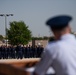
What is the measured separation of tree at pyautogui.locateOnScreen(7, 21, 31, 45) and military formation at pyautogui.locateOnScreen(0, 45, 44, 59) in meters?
26.0

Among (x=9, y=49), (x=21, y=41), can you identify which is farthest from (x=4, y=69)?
(x=21, y=41)

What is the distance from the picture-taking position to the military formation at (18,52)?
24453mm

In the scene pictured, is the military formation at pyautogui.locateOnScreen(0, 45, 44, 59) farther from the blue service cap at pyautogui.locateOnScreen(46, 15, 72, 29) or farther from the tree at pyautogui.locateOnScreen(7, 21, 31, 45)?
the tree at pyautogui.locateOnScreen(7, 21, 31, 45)

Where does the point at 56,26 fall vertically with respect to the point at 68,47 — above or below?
above

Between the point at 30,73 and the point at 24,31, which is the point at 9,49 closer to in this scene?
the point at 30,73

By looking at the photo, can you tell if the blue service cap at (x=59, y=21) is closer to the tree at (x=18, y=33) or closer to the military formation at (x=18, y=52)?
the military formation at (x=18, y=52)

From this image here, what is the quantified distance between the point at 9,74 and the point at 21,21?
54.3 meters

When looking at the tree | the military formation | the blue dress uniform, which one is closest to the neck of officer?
the blue dress uniform

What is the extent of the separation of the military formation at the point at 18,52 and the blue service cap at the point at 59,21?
21962 mm

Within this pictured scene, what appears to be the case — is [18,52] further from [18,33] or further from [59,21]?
[18,33]

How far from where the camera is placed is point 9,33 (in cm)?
5475

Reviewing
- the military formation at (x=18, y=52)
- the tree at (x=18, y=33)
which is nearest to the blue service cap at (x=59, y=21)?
the military formation at (x=18, y=52)

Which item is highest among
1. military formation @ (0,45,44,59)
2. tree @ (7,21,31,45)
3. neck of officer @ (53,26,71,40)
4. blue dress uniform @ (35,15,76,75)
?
tree @ (7,21,31,45)

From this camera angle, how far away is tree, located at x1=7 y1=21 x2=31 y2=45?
172 feet
